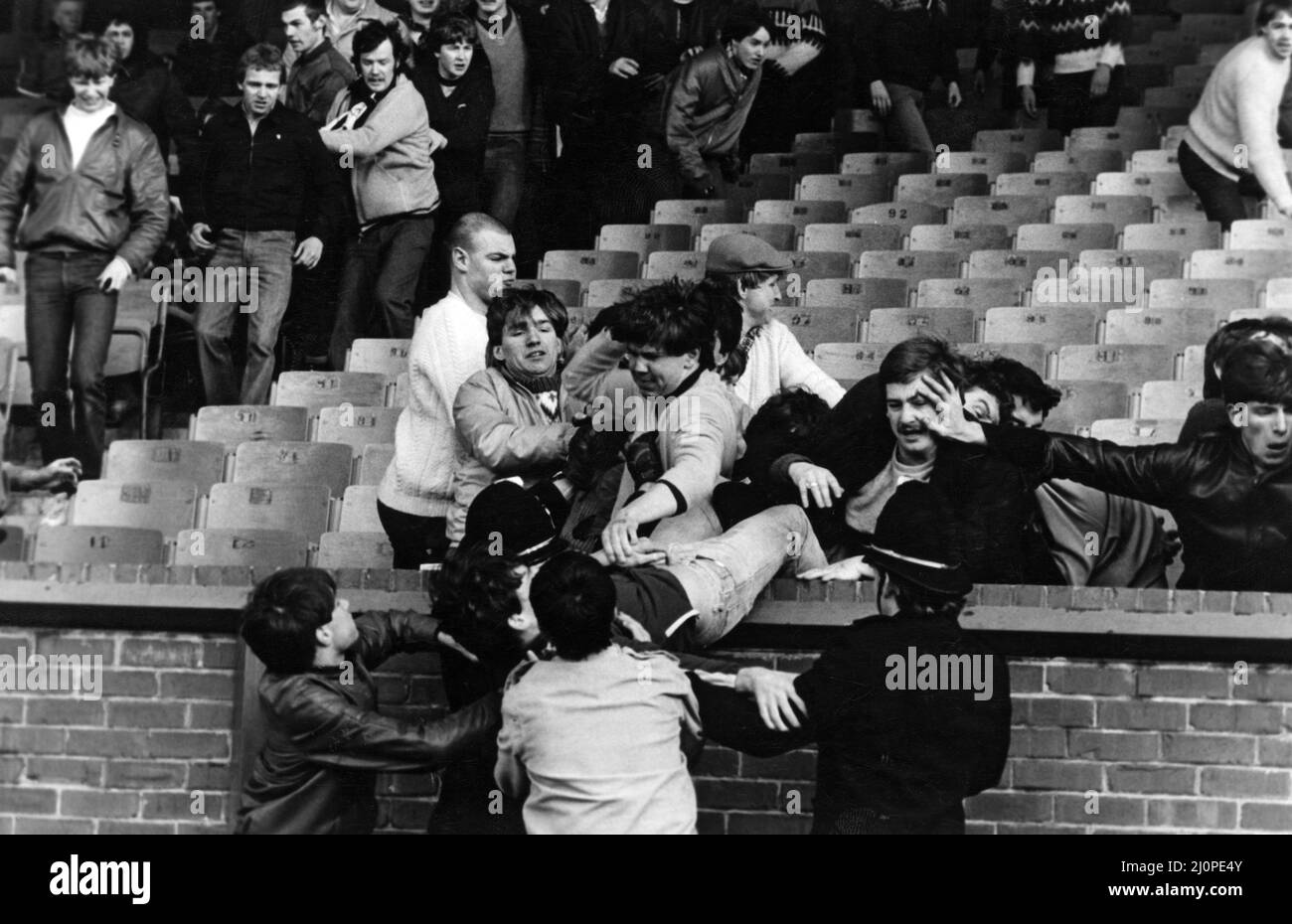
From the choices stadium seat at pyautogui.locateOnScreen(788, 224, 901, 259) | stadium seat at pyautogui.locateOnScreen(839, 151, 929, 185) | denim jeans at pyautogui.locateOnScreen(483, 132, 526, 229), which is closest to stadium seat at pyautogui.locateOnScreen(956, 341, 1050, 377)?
stadium seat at pyautogui.locateOnScreen(788, 224, 901, 259)

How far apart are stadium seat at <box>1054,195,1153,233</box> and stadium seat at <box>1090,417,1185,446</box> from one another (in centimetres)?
179

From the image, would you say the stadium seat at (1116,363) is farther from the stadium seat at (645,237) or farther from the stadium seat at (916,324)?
the stadium seat at (645,237)

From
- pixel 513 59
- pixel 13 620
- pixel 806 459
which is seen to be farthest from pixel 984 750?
pixel 513 59

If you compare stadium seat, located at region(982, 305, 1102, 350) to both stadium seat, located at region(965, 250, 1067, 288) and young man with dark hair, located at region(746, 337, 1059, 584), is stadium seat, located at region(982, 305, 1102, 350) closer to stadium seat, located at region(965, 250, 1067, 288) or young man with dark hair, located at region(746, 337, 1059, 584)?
stadium seat, located at region(965, 250, 1067, 288)

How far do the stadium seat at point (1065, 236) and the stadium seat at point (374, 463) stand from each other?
8.16 feet

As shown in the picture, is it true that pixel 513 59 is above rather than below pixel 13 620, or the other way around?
above

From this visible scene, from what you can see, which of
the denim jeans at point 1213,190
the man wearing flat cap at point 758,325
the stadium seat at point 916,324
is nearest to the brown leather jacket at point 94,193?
the man wearing flat cap at point 758,325

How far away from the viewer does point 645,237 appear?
303 inches

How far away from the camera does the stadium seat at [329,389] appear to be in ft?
22.1

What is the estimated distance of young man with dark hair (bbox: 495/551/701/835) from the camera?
4.29m
